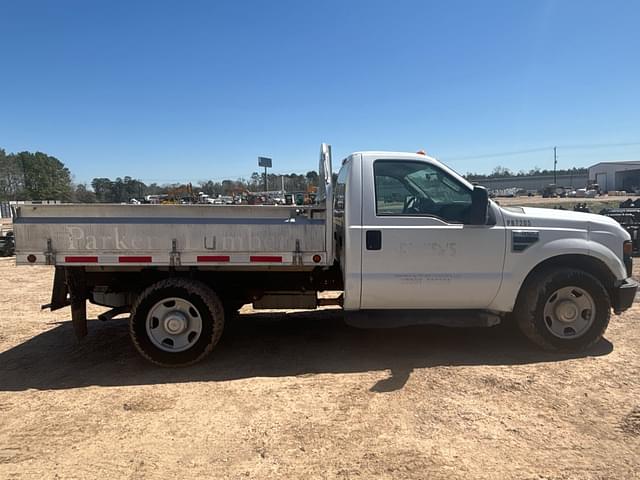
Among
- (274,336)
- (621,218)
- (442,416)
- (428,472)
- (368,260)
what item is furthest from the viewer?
(621,218)

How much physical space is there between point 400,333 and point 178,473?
3231 millimetres

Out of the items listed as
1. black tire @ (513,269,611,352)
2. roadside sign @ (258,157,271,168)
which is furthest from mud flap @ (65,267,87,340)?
roadside sign @ (258,157,271,168)

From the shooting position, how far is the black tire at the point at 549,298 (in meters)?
4.34

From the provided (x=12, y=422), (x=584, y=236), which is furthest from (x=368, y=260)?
(x=12, y=422)

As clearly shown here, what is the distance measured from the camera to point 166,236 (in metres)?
4.09

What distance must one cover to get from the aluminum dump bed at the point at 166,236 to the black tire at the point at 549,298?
6.87 feet

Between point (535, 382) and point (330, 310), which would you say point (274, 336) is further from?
point (535, 382)

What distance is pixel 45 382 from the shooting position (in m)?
4.05

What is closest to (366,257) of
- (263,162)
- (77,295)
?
(77,295)

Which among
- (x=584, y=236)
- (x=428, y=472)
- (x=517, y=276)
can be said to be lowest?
(x=428, y=472)

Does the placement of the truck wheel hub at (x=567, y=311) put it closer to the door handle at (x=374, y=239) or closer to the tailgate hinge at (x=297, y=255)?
the door handle at (x=374, y=239)

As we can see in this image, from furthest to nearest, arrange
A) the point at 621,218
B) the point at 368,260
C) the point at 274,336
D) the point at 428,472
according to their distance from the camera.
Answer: the point at 621,218, the point at 274,336, the point at 368,260, the point at 428,472

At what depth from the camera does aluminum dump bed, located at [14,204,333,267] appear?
4043 millimetres

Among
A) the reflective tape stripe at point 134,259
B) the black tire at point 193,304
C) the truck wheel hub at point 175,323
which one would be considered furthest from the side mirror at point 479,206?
the reflective tape stripe at point 134,259
